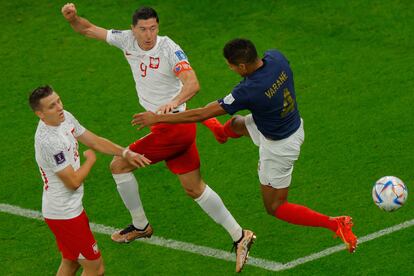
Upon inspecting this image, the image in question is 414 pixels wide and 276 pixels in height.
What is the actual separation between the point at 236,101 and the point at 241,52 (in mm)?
481

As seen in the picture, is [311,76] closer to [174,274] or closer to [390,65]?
[390,65]

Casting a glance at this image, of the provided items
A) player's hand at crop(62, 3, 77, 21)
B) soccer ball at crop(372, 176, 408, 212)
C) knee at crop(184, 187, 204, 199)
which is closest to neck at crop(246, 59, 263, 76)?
knee at crop(184, 187, 204, 199)

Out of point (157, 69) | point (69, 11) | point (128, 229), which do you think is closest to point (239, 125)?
point (157, 69)

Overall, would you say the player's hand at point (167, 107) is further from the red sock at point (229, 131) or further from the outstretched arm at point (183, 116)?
the red sock at point (229, 131)

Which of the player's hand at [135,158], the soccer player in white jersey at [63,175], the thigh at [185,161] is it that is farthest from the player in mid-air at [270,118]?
the soccer player in white jersey at [63,175]

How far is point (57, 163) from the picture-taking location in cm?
902

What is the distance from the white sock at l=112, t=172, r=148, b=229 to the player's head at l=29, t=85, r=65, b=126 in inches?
71.8

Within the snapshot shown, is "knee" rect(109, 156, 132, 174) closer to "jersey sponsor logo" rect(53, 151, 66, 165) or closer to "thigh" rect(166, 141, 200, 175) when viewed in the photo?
"thigh" rect(166, 141, 200, 175)

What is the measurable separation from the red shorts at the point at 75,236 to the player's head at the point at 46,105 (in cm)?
92

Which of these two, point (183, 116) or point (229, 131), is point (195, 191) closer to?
point (229, 131)

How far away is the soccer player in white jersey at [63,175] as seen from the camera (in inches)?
356

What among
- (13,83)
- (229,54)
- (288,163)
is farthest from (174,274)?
(13,83)

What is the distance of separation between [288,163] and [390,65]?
15.7ft

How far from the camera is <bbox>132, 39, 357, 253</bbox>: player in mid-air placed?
9.80 meters
